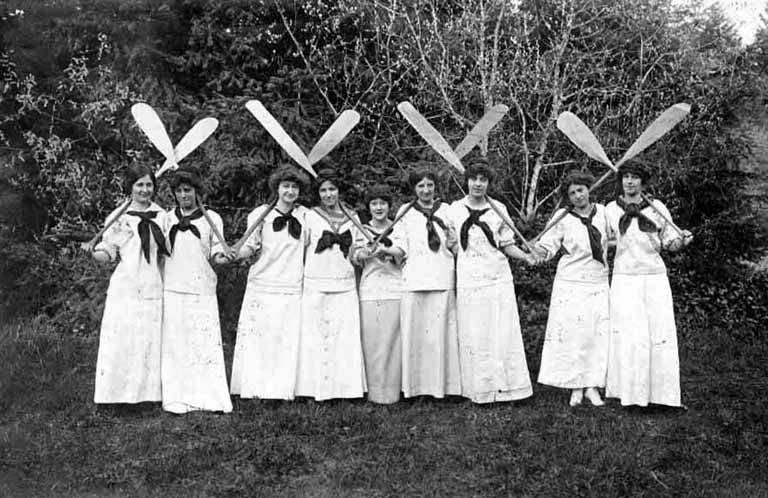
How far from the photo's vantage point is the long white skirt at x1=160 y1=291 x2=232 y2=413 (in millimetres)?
6242

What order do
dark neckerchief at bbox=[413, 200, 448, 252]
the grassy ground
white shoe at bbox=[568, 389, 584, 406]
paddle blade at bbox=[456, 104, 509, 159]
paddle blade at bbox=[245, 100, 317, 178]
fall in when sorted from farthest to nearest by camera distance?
paddle blade at bbox=[456, 104, 509, 159]
paddle blade at bbox=[245, 100, 317, 178]
dark neckerchief at bbox=[413, 200, 448, 252]
white shoe at bbox=[568, 389, 584, 406]
the grassy ground

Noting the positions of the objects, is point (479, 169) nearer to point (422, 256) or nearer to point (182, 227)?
point (422, 256)

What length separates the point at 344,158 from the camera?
10367 millimetres

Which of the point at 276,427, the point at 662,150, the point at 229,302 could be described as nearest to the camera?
the point at 276,427

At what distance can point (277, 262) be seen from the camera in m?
6.54

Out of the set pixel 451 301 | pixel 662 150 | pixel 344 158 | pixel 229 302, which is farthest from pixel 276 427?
pixel 662 150

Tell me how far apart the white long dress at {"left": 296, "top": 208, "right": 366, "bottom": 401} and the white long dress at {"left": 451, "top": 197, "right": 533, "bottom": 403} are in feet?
3.03

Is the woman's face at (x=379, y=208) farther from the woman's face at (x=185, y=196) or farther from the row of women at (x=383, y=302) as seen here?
the woman's face at (x=185, y=196)

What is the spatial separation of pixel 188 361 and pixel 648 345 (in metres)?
3.66

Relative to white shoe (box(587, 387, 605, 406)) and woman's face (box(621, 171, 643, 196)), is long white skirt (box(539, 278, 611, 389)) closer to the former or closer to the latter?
white shoe (box(587, 387, 605, 406))

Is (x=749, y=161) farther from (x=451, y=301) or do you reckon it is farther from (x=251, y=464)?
(x=251, y=464)

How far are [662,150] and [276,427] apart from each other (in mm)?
6560

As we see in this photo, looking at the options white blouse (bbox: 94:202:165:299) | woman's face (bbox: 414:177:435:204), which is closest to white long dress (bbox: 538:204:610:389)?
woman's face (bbox: 414:177:435:204)

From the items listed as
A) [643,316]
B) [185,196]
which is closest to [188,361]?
[185,196]
